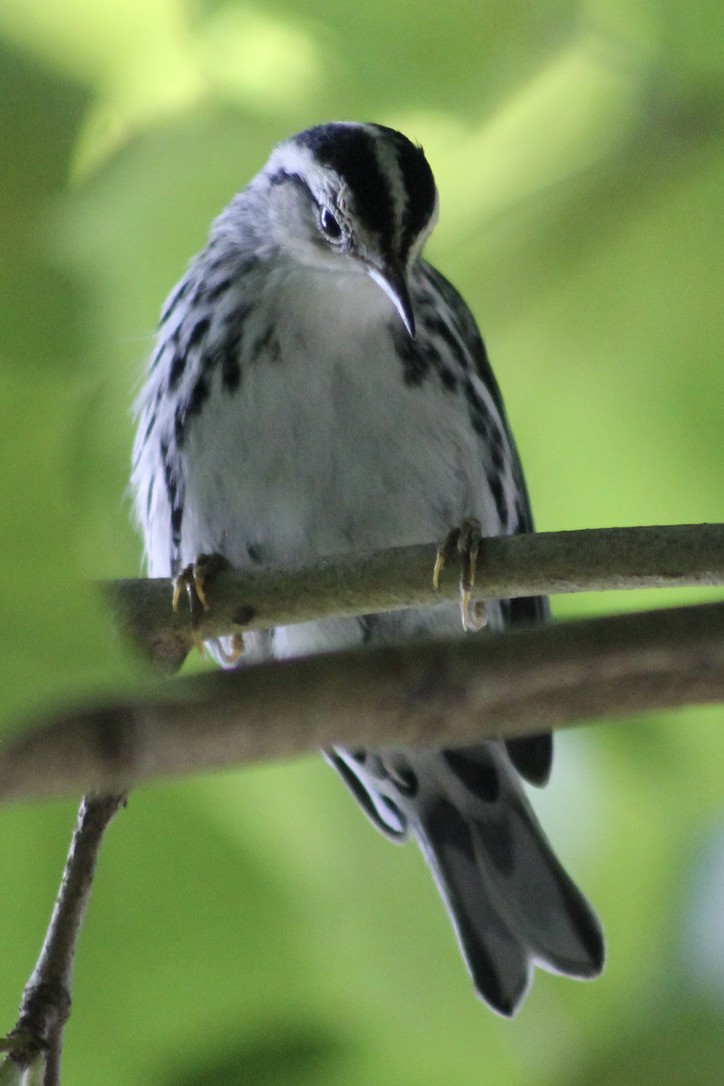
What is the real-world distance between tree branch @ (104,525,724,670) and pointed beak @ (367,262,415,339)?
0.31m

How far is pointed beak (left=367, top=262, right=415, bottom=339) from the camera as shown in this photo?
0.97 metres

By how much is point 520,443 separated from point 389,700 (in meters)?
0.62

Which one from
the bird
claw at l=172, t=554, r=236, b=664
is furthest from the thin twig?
the bird

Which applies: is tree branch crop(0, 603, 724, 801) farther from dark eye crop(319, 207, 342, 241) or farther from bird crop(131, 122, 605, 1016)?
dark eye crop(319, 207, 342, 241)

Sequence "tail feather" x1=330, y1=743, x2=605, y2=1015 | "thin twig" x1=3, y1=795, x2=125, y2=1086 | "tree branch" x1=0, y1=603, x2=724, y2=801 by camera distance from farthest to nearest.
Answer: "tail feather" x1=330, y1=743, x2=605, y2=1015, "thin twig" x1=3, y1=795, x2=125, y2=1086, "tree branch" x1=0, y1=603, x2=724, y2=801

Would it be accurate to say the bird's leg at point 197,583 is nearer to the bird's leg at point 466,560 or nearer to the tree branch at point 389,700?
the bird's leg at point 466,560

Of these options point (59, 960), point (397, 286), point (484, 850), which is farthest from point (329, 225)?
point (59, 960)

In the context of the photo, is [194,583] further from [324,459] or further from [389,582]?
[324,459]

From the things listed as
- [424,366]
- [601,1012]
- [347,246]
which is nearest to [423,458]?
[424,366]

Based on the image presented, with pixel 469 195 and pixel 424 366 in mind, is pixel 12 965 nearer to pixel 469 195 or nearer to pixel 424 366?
pixel 469 195

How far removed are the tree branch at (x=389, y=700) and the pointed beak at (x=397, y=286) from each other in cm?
71

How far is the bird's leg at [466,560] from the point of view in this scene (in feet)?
2.19

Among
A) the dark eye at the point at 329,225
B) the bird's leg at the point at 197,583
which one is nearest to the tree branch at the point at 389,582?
the bird's leg at the point at 197,583

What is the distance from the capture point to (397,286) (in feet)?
3.27
